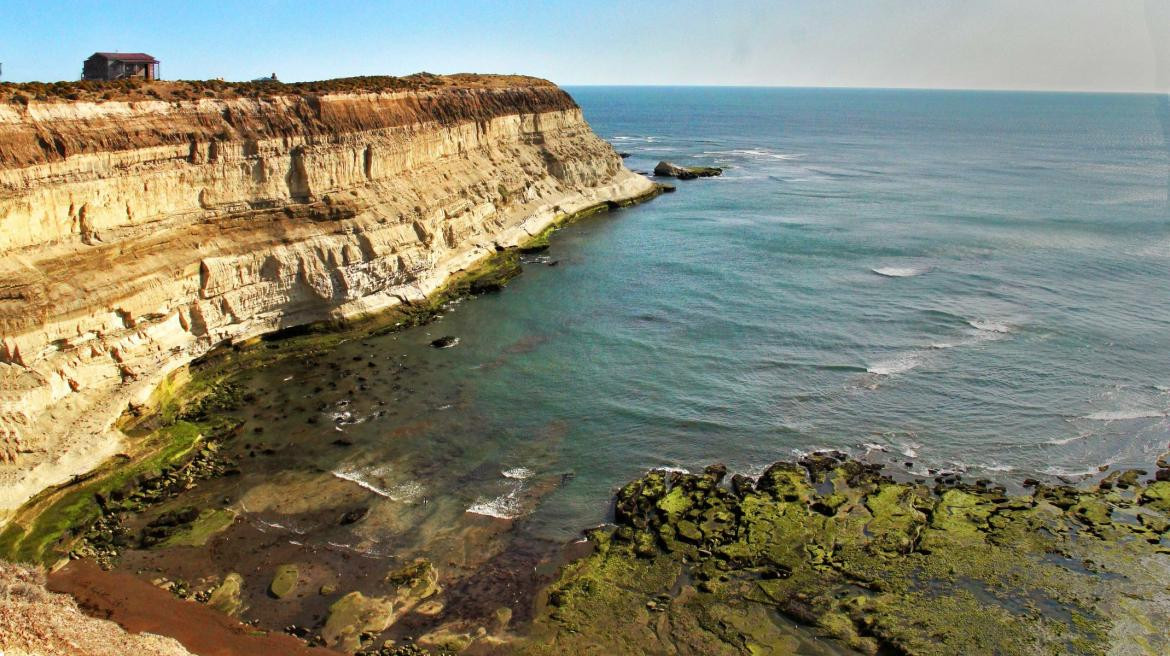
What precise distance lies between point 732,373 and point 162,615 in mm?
23978

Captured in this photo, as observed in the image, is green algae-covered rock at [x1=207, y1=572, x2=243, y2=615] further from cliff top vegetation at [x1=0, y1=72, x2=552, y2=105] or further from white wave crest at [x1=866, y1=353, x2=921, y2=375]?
white wave crest at [x1=866, y1=353, x2=921, y2=375]

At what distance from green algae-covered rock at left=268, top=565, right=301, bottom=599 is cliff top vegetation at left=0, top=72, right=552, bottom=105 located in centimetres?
2057

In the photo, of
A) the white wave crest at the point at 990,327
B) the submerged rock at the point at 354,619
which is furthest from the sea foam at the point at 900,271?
the submerged rock at the point at 354,619

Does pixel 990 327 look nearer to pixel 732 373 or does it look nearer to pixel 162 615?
pixel 732 373

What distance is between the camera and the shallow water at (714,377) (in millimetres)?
25984

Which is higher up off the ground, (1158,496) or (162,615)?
(1158,496)

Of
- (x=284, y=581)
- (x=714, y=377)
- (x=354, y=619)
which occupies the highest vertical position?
(x=714, y=377)

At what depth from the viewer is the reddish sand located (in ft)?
61.2

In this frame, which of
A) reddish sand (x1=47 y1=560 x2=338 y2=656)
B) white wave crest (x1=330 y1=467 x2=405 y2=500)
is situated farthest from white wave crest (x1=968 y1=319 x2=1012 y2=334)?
reddish sand (x1=47 y1=560 x2=338 y2=656)

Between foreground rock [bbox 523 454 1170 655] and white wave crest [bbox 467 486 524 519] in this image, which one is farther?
white wave crest [bbox 467 486 524 519]

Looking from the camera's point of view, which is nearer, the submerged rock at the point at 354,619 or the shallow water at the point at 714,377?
the submerged rock at the point at 354,619

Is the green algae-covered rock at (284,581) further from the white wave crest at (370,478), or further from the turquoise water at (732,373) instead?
the white wave crest at (370,478)

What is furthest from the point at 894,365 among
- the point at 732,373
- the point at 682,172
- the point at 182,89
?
the point at 682,172

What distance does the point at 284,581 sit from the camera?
21.3 metres
